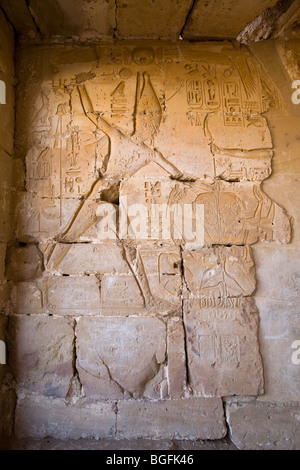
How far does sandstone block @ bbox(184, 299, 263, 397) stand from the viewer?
9.16ft

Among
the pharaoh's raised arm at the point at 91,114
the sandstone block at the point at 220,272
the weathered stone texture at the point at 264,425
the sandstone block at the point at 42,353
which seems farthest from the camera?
the pharaoh's raised arm at the point at 91,114

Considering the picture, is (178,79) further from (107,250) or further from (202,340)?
(202,340)

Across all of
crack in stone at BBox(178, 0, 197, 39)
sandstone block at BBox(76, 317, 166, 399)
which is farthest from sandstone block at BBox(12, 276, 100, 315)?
crack in stone at BBox(178, 0, 197, 39)

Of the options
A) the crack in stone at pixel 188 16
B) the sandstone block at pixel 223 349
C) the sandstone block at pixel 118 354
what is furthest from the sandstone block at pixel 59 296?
the crack in stone at pixel 188 16

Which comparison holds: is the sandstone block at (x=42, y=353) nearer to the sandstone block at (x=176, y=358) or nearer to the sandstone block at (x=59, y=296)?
the sandstone block at (x=59, y=296)

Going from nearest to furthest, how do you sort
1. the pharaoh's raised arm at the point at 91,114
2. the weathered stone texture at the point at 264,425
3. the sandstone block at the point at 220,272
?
the weathered stone texture at the point at 264,425 < the sandstone block at the point at 220,272 < the pharaoh's raised arm at the point at 91,114

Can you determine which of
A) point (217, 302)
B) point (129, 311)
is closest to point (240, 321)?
point (217, 302)

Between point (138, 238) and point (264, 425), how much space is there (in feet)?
6.85

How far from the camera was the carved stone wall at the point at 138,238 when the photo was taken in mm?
2793

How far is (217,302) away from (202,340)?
1.27 feet

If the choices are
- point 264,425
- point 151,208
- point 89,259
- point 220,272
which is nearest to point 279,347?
point 264,425

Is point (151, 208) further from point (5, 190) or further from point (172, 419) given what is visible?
point (172, 419)

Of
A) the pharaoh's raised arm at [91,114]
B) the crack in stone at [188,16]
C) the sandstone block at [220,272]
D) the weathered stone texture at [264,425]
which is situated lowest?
the weathered stone texture at [264,425]

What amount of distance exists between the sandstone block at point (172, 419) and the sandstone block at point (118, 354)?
128 millimetres
